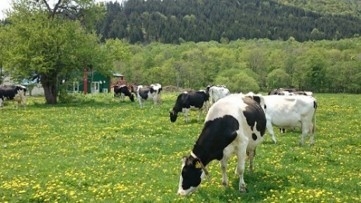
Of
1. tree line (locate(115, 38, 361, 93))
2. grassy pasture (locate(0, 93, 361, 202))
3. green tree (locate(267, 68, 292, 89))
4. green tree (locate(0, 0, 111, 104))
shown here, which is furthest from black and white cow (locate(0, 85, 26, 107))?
green tree (locate(267, 68, 292, 89))

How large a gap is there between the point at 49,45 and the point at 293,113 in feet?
105

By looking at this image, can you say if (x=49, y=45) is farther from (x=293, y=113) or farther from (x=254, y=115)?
(x=254, y=115)

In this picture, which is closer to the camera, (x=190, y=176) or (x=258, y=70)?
(x=190, y=176)

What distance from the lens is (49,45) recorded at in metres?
44.8

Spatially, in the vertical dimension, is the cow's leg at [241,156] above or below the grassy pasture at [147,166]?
above

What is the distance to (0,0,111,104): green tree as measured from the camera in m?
43.9

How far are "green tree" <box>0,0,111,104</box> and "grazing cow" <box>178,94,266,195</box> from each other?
1335 inches

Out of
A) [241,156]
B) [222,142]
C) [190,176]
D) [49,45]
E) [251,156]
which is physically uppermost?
[49,45]

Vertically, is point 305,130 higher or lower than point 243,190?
higher

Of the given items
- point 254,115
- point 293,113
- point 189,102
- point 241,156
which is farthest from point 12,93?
point 241,156

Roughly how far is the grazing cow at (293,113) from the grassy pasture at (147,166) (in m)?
0.84

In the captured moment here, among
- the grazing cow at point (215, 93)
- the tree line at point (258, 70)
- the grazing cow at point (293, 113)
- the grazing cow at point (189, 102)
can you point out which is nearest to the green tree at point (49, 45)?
the grazing cow at point (215, 93)

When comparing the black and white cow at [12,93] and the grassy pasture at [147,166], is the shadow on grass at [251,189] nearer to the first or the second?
the grassy pasture at [147,166]

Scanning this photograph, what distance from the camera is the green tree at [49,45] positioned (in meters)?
43.9
